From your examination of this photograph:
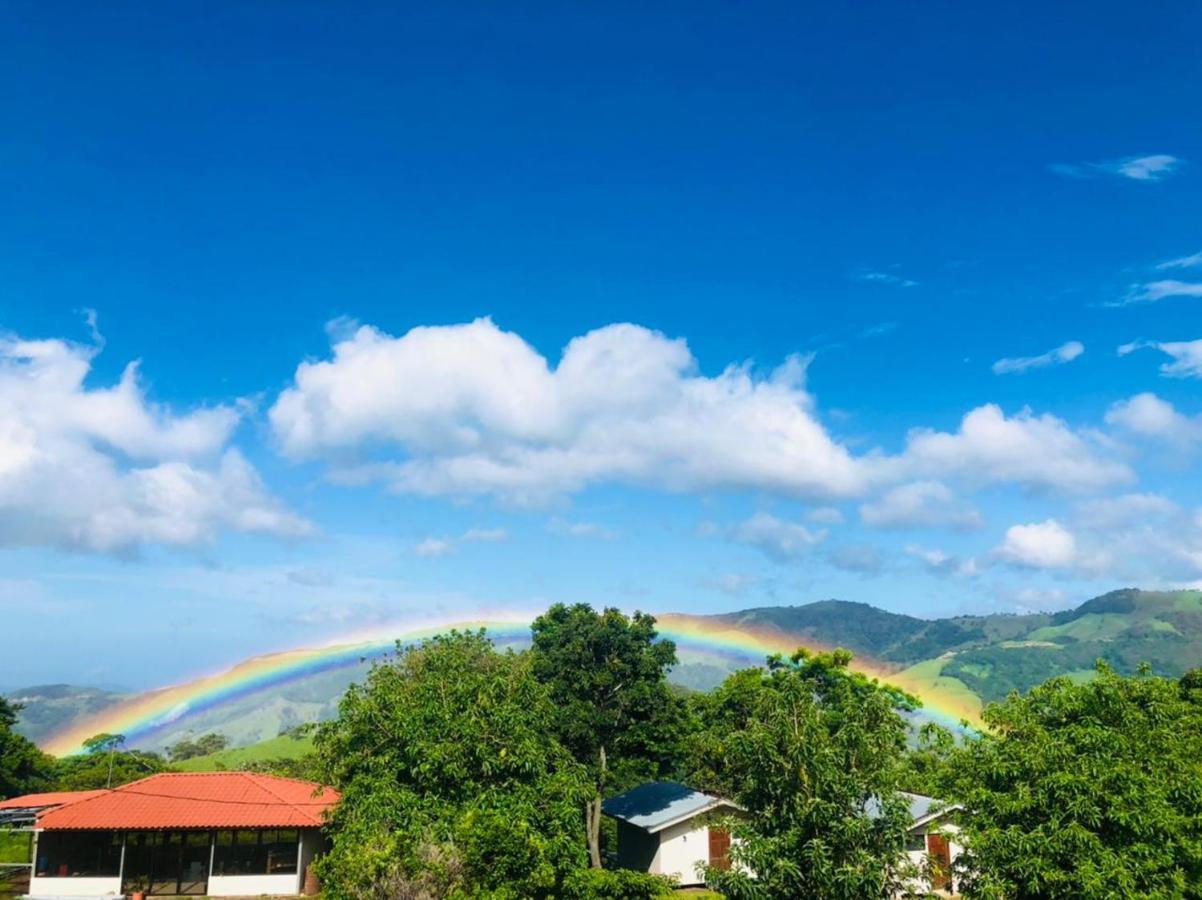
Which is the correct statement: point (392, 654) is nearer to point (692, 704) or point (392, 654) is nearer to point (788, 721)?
point (692, 704)

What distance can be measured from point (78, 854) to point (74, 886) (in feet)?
3.34

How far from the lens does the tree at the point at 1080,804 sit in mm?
16422

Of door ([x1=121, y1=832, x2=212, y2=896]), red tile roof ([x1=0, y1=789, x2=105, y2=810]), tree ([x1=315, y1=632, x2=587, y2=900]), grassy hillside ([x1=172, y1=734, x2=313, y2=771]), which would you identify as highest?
tree ([x1=315, y1=632, x2=587, y2=900])

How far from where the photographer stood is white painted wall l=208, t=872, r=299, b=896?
103ft

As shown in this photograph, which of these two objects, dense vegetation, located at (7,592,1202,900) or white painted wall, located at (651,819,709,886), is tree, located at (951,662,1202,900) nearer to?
dense vegetation, located at (7,592,1202,900)

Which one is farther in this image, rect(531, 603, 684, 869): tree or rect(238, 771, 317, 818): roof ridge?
rect(531, 603, 684, 869): tree

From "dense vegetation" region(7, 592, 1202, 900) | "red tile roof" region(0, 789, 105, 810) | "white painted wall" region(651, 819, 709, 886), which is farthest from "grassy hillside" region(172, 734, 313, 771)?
"dense vegetation" region(7, 592, 1202, 900)

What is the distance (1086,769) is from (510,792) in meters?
12.8

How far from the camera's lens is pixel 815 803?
51.5ft

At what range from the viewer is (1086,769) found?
17.4m

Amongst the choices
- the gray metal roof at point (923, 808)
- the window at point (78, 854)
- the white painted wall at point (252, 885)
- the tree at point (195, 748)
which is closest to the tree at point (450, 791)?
the white painted wall at point (252, 885)

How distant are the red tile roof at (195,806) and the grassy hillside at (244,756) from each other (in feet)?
129

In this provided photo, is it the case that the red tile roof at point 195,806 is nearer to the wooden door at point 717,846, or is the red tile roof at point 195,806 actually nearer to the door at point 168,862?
the door at point 168,862

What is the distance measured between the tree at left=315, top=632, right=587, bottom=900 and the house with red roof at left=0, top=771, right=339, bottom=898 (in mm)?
4340
